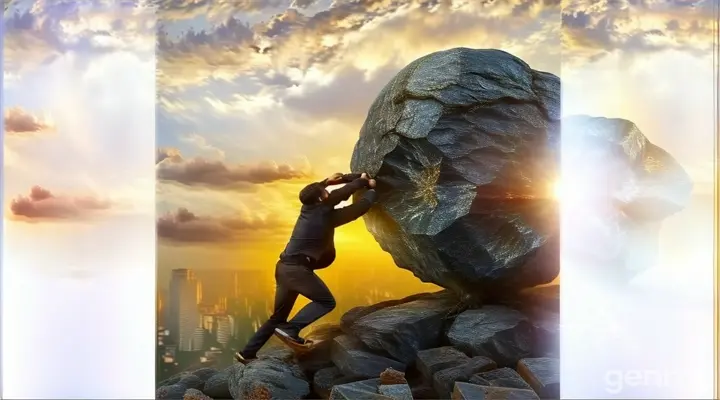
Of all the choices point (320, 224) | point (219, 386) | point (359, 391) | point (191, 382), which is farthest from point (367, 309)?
point (191, 382)

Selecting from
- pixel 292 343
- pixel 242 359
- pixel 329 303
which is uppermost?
pixel 329 303

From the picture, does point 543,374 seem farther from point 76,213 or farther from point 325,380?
point 76,213

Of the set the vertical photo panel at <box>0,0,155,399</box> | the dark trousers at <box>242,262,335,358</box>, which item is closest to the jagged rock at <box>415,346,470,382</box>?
the dark trousers at <box>242,262,335,358</box>

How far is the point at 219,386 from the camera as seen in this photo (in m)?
3.66

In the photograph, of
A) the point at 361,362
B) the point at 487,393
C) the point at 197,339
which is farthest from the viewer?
the point at 197,339

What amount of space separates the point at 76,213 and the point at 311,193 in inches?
54.1

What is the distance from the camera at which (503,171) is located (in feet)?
11.6

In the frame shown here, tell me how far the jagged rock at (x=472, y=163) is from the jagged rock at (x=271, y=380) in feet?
3.25

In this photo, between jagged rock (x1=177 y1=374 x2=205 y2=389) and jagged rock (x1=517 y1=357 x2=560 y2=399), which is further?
jagged rock (x1=177 y1=374 x2=205 y2=389)

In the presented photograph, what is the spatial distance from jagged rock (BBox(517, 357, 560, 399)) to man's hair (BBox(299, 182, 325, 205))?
1478 mm

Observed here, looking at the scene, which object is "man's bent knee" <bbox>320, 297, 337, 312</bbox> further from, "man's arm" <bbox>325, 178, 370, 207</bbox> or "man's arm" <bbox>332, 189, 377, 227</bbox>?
"man's arm" <bbox>325, 178, 370, 207</bbox>

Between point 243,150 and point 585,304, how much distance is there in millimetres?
2140

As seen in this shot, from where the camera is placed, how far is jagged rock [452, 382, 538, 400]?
3.44 metres

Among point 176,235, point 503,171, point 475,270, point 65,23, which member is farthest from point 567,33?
point 65,23
